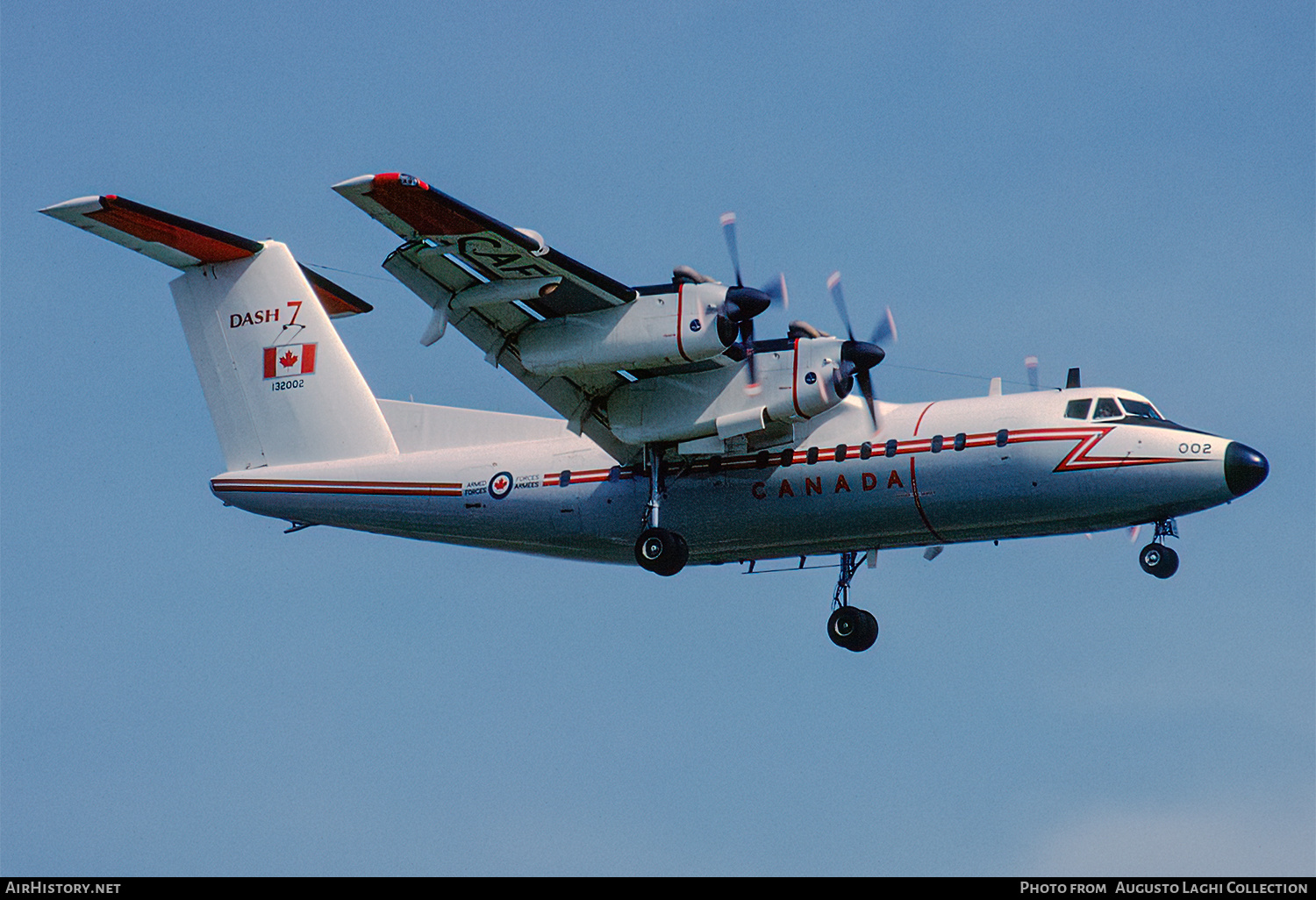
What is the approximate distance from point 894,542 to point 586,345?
4.47 metres

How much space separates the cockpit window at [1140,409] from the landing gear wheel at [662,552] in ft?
17.6

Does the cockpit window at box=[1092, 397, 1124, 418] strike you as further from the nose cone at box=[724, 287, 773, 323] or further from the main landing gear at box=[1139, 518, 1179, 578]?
the nose cone at box=[724, 287, 773, 323]

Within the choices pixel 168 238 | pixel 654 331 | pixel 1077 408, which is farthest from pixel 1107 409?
pixel 168 238

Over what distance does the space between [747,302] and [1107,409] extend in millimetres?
4296

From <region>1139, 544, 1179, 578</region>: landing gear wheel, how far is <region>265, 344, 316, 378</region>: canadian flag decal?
11081 mm

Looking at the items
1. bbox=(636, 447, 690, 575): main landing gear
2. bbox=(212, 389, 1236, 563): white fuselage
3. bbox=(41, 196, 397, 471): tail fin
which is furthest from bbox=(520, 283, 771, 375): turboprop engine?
bbox=(41, 196, 397, 471): tail fin

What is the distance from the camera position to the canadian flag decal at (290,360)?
74.9ft

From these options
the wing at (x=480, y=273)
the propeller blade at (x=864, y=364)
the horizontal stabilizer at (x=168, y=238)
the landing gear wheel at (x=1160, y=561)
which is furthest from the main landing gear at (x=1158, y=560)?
the horizontal stabilizer at (x=168, y=238)

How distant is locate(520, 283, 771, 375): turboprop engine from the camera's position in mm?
19219

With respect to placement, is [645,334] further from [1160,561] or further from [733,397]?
[1160,561]

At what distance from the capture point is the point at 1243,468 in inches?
731

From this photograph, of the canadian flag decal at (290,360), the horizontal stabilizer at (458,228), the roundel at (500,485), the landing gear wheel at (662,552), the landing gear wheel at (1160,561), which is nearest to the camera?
the horizontal stabilizer at (458,228)

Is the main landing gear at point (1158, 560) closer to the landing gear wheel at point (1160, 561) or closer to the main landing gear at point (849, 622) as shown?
the landing gear wheel at point (1160, 561)
